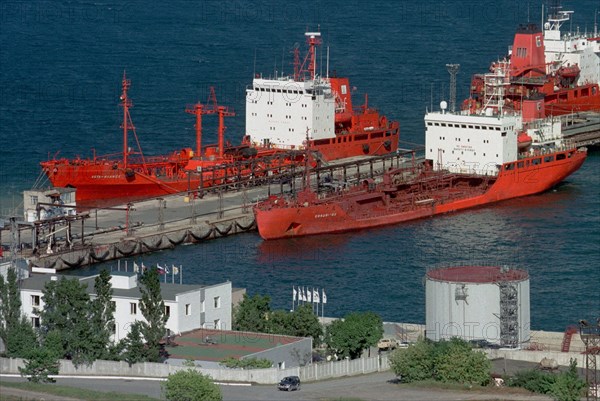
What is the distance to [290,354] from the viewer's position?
6306 cm

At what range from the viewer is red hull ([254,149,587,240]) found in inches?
3561

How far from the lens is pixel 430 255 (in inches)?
3317

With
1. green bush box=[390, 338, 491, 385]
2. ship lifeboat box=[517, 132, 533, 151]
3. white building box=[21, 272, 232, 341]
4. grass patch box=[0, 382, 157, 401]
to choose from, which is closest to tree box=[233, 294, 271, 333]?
white building box=[21, 272, 232, 341]

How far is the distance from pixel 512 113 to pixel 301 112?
9.98 meters

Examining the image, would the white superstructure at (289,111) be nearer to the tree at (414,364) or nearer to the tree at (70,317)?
the tree at (70,317)

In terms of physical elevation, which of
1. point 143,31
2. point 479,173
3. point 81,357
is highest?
point 143,31

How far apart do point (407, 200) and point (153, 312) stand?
3463 centimetres

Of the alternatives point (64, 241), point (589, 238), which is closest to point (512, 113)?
point (589, 238)

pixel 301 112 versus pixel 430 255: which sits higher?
pixel 301 112

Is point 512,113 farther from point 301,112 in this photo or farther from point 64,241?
point 64,241

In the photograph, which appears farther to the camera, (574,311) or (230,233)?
(230,233)

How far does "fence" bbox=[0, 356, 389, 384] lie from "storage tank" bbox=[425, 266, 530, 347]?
2.53 m

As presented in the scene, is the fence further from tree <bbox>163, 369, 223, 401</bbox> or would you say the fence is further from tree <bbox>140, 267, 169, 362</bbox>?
tree <bbox>163, 369, 223, 401</bbox>

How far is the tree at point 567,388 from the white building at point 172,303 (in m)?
12.1
